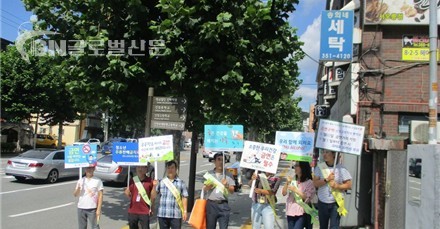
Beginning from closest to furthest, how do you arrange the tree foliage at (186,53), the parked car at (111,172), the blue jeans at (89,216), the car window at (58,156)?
the blue jeans at (89,216), the tree foliage at (186,53), the parked car at (111,172), the car window at (58,156)

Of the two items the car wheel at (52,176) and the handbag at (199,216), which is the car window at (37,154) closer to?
the car wheel at (52,176)

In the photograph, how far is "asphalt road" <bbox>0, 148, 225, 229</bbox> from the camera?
32.4ft

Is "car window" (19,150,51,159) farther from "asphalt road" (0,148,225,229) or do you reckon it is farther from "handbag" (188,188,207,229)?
"handbag" (188,188,207,229)

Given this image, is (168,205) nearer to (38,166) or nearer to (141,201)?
(141,201)

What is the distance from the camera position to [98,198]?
7.13m

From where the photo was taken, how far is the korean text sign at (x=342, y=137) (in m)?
7.26

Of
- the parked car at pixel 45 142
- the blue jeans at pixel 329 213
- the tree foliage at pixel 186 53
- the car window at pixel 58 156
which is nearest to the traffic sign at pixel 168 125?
the tree foliage at pixel 186 53

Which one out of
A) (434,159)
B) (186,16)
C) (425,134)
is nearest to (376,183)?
(425,134)

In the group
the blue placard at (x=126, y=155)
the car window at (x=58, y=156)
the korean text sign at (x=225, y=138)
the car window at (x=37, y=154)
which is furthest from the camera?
the car window at (x=58, y=156)

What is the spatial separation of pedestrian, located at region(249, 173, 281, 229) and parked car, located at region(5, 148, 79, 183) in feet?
38.6

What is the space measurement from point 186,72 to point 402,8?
6.12 meters

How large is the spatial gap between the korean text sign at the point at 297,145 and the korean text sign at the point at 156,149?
1.96 metres

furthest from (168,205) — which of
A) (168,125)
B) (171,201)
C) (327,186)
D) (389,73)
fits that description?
(389,73)

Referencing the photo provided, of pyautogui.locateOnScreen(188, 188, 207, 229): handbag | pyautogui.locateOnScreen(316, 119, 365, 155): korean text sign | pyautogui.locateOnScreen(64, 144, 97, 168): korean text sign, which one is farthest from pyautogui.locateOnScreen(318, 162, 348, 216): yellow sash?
pyautogui.locateOnScreen(64, 144, 97, 168): korean text sign
